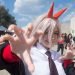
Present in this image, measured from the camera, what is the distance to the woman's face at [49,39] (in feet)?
8.93

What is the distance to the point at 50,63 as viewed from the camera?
2.67 metres

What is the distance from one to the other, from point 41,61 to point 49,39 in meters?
0.18

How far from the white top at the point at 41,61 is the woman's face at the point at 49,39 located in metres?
0.05

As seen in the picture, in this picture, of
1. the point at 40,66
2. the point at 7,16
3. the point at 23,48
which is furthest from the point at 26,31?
the point at 7,16

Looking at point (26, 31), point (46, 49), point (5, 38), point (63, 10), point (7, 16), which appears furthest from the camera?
point (7, 16)

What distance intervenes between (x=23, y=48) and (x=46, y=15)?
0.80 metres

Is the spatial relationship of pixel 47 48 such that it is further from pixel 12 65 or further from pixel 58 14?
pixel 12 65

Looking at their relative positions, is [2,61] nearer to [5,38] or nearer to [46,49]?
[5,38]

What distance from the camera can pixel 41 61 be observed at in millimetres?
2670

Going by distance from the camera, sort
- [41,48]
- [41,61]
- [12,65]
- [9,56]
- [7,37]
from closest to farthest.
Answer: [7,37] → [9,56] → [12,65] → [41,61] → [41,48]

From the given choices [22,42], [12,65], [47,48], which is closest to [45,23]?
[47,48]

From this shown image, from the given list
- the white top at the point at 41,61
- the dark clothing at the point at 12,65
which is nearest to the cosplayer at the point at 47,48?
the white top at the point at 41,61

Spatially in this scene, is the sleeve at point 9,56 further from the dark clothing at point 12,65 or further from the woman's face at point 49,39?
the woman's face at point 49,39

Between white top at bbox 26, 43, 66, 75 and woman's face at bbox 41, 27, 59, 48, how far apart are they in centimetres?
5
